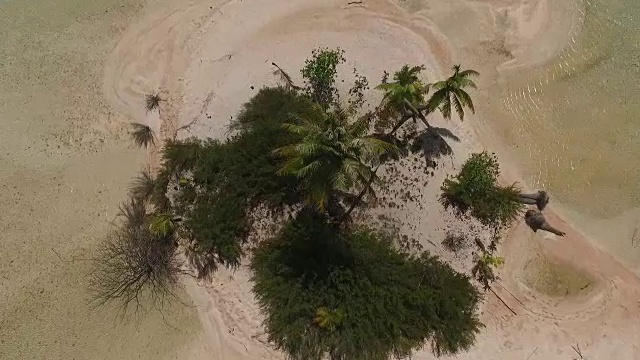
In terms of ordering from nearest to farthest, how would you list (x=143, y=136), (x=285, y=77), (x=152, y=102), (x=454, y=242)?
1. (x=454, y=242)
2. (x=143, y=136)
3. (x=152, y=102)
4. (x=285, y=77)

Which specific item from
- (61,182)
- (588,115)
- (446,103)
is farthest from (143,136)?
(588,115)

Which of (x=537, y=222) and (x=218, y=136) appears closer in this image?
(x=537, y=222)

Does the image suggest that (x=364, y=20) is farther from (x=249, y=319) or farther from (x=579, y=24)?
(x=249, y=319)

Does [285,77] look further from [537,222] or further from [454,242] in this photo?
[537,222]

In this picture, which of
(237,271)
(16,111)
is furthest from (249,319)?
(16,111)

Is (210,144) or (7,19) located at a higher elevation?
(7,19)

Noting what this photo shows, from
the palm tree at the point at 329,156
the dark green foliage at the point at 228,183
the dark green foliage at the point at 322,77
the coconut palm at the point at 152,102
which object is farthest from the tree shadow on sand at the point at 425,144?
the coconut palm at the point at 152,102
